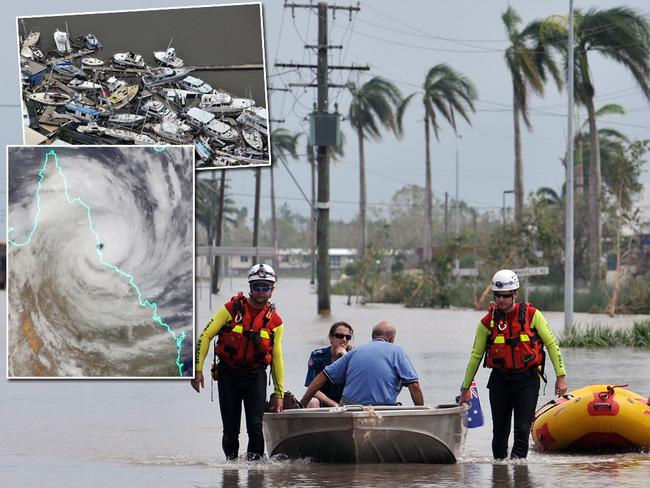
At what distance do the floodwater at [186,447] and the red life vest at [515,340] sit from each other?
95 cm

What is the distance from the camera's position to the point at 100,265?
13.0 meters

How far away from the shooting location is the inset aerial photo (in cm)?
1087

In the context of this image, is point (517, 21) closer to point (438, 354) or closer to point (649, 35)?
point (649, 35)

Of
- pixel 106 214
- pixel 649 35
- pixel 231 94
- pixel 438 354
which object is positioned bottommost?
pixel 438 354

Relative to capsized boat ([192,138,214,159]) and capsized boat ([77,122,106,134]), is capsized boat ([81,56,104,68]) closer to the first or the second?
capsized boat ([77,122,106,134])

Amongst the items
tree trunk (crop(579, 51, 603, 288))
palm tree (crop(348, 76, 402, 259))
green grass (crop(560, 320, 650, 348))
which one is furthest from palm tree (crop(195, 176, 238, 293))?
green grass (crop(560, 320, 650, 348))

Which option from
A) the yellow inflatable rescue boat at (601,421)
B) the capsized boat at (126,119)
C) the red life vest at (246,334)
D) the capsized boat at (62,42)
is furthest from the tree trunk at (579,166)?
the capsized boat at (126,119)

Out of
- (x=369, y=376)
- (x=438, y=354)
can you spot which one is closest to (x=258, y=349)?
(x=369, y=376)

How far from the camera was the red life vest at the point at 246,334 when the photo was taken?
12.4 m

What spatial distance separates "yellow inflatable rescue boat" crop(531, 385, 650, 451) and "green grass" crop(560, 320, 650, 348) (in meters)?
17.5

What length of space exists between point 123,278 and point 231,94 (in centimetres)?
246

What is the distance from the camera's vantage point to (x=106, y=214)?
512 inches

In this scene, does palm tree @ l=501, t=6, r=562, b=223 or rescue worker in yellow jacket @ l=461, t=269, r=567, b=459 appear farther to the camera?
palm tree @ l=501, t=6, r=562, b=223

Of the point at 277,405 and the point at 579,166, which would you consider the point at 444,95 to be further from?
the point at 277,405
